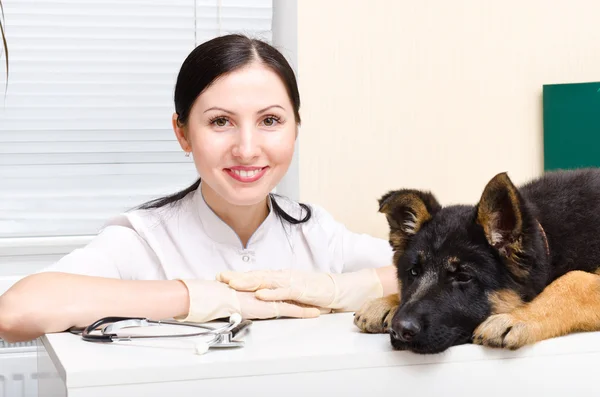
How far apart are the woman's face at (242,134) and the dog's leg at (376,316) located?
0.41 meters

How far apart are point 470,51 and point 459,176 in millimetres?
430

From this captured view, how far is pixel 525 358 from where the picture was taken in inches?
37.4

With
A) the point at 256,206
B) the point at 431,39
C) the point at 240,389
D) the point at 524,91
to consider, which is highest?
the point at 431,39

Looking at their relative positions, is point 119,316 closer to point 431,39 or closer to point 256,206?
point 256,206

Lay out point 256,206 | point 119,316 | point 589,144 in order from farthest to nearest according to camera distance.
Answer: point 589,144
point 256,206
point 119,316

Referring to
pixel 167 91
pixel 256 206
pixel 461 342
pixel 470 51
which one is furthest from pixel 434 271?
pixel 167 91

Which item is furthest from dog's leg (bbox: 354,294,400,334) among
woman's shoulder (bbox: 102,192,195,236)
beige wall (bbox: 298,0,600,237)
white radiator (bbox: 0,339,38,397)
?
white radiator (bbox: 0,339,38,397)

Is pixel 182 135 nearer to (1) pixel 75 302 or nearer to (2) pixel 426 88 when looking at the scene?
(1) pixel 75 302

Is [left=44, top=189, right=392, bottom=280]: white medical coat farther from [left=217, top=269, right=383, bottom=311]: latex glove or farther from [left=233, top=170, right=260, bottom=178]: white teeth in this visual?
[left=217, top=269, right=383, bottom=311]: latex glove

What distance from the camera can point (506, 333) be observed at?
3.10 ft

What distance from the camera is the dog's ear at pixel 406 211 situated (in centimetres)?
116

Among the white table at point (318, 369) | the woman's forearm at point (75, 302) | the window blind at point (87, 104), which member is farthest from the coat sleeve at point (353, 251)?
the window blind at point (87, 104)

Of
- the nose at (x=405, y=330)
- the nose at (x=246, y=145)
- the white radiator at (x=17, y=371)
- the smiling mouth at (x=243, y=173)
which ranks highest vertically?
the nose at (x=246, y=145)

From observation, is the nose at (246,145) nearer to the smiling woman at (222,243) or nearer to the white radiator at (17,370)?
the smiling woman at (222,243)
